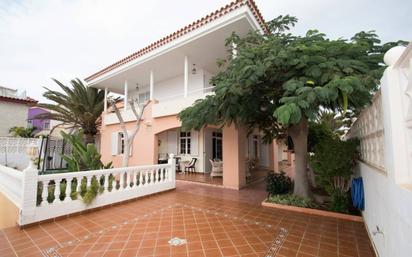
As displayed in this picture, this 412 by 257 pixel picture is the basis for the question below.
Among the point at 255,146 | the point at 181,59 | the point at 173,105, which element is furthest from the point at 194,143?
the point at 255,146

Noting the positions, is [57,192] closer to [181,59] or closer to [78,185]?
[78,185]

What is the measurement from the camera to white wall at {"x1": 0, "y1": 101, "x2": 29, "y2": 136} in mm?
15005

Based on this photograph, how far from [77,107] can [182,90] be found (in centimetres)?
749

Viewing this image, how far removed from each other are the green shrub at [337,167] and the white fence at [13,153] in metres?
15.0

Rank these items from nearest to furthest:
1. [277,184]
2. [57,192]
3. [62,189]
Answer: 1. [57,192]
2. [62,189]
3. [277,184]

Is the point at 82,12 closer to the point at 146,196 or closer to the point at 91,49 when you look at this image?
the point at 91,49

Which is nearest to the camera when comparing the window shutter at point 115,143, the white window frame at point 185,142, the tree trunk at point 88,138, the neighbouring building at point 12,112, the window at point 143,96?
the window shutter at point 115,143

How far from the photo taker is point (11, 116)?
1542 cm

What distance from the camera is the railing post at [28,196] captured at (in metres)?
4.08

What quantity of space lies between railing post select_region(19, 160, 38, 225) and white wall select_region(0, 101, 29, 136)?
16.2m

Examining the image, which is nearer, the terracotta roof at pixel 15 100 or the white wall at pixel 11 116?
the terracotta roof at pixel 15 100

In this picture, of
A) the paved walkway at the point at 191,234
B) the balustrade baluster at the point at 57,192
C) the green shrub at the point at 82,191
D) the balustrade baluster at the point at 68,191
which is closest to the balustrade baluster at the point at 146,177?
the paved walkway at the point at 191,234

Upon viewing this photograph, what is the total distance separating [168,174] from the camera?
7695 millimetres

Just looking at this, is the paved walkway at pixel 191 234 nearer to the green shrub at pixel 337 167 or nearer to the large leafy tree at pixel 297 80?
the green shrub at pixel 337 167
